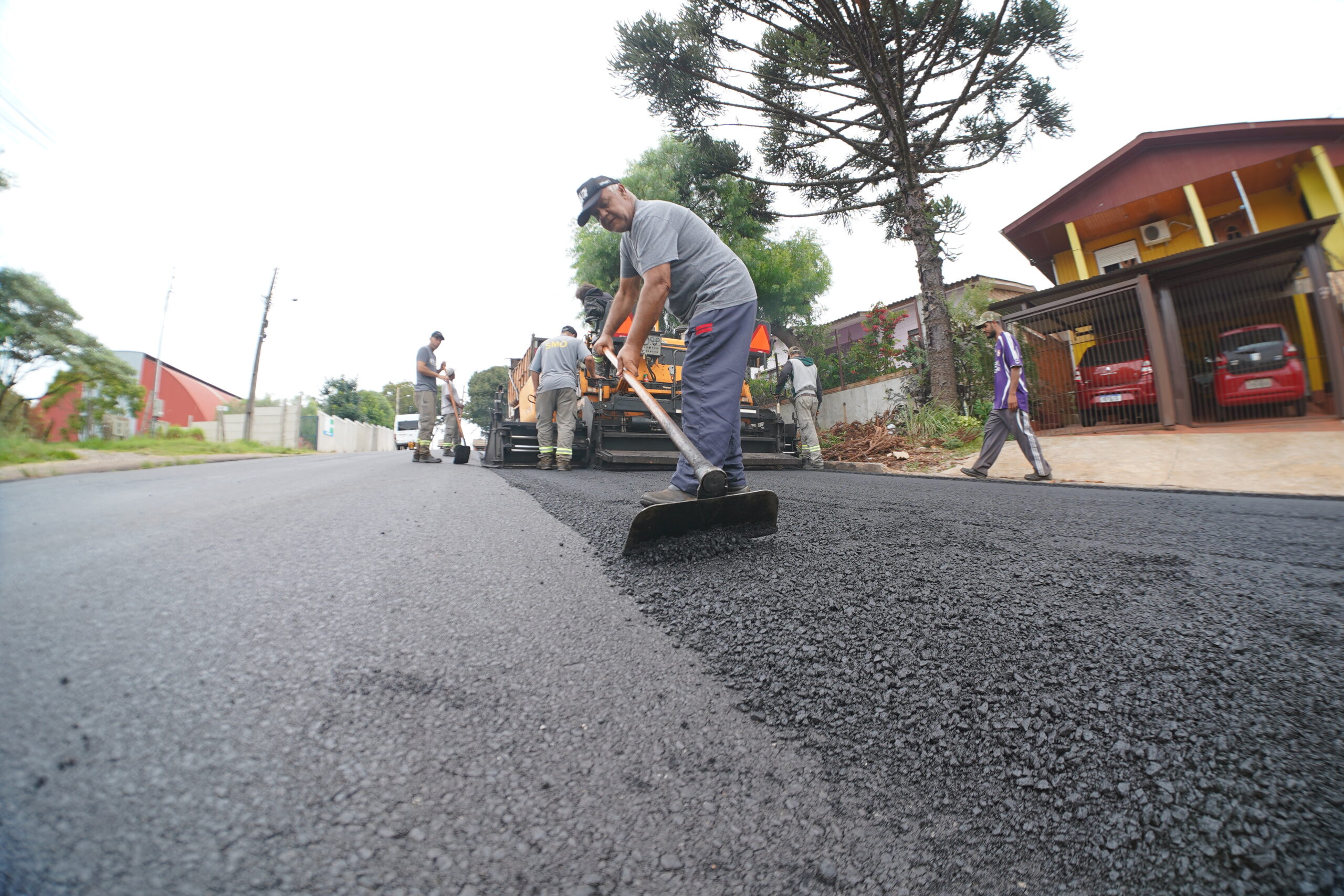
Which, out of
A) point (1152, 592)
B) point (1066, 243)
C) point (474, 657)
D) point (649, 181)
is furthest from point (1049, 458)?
point (649, 181)

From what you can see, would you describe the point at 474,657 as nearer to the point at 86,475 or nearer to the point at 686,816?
the point at 686,816

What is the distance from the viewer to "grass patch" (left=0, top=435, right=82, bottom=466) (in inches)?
240

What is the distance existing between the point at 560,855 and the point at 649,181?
57.8 feet

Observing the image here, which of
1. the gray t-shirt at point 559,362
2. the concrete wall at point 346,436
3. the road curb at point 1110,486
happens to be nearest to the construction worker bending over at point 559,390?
the gray t-shirt at point 559,362

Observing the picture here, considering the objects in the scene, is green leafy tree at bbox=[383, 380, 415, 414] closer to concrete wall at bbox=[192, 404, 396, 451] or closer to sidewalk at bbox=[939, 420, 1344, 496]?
concrete wall at bbox=[192, 404, 396, 451]

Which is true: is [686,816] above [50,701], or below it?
below

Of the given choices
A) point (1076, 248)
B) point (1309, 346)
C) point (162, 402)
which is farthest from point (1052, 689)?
point (162, 402)

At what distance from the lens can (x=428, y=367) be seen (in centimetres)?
861

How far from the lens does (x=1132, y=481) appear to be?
5281 millimetres

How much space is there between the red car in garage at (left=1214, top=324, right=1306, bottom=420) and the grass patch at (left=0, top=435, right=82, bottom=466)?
14694 mm

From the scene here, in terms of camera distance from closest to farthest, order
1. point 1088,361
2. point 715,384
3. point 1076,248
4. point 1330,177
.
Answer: point 715,384 < point 1088,361 < point 1330,177 < point 1076,248

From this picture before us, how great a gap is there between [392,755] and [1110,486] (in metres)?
5.99

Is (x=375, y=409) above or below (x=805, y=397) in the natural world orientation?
above

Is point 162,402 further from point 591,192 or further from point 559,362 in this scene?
point 591,192
